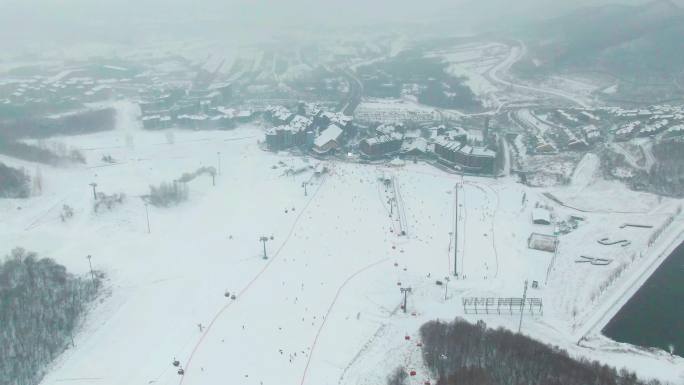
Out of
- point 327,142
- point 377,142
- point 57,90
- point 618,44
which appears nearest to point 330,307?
point 377,142

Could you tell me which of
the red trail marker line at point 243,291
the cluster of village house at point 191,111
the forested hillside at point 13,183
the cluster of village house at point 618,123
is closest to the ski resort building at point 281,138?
the cluster of village house at point 191,111

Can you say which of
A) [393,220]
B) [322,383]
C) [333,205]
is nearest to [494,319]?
[322,383]

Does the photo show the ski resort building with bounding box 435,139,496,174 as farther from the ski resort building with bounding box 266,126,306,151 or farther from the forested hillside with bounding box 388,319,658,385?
the forested hillside with bounding box 388,319,658,385

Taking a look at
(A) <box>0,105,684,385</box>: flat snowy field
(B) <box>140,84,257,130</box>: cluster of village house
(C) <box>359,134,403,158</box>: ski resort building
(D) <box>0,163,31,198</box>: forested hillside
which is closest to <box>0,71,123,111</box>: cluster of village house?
(B) <box>140,84,257,130</box>: cluster of village house

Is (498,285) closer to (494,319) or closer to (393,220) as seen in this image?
(494,319)

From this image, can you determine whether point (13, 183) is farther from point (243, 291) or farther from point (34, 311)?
point (243, 291)

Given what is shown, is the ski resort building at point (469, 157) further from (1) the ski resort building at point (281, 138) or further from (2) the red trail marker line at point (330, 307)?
(2) the red trail marker line at point (330, 307)
